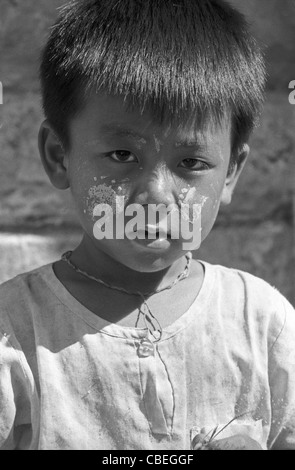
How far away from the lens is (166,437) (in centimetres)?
192

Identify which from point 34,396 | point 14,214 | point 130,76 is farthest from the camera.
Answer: point 14,214

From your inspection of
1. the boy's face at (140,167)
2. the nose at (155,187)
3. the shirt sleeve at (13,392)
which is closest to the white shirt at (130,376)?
the shirt sleeve at (13,392)

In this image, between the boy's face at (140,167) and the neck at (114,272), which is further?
the neck at (114,272)

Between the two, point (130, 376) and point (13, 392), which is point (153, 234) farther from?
point (13, 392)

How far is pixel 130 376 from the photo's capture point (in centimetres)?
192

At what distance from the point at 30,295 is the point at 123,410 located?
33 cm

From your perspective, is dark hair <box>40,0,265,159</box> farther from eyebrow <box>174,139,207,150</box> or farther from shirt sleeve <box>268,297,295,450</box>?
shirt sleeve <box>268,297,295,450</box>

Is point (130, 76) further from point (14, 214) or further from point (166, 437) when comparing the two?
point (14, 214)

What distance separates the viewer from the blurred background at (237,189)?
284 cm

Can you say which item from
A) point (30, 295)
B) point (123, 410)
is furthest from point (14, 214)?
point (123, 410)

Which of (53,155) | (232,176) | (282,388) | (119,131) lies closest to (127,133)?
(119,131)

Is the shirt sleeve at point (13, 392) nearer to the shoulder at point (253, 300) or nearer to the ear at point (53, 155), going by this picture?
the ear at point (53, 155)

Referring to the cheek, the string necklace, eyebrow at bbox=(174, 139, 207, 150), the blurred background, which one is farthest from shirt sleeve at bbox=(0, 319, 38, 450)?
the blurred background

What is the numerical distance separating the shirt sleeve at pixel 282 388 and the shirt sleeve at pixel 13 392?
0.54 meters
